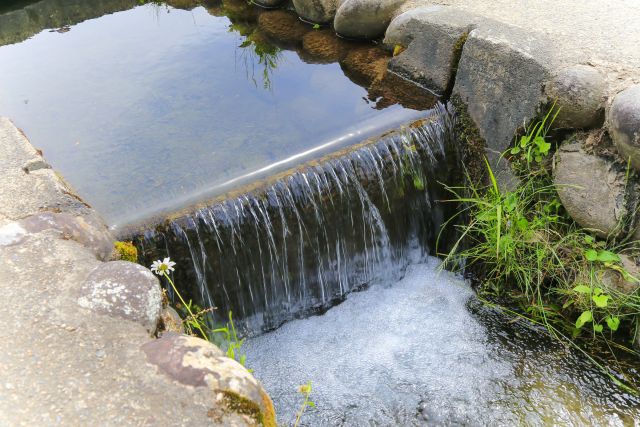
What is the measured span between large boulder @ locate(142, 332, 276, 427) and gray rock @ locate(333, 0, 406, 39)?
11.3 ft

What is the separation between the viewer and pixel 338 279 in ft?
11.7

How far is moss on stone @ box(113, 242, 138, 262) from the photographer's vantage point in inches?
104

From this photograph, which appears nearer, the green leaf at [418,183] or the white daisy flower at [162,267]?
the white daisy flower at [162,267]

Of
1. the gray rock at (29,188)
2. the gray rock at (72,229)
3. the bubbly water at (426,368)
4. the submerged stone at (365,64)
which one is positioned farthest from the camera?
the submerged stone at (365,64)

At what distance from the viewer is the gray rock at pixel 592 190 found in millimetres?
2949

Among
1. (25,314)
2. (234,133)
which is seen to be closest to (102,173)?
(234,133)

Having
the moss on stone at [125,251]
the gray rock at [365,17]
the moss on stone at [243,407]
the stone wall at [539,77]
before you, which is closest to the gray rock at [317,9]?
the gray rock at [365,17]

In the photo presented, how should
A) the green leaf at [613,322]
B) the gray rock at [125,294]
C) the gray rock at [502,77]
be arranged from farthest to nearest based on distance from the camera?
the gray rock at [502,77] < the green leaf at [613,322] < the gray rock at [125,294]


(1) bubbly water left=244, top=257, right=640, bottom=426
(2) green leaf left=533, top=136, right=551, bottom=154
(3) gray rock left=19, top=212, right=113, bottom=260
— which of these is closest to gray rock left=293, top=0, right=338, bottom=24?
(2) green leaf left=533, top=136, right=551, bottom=154

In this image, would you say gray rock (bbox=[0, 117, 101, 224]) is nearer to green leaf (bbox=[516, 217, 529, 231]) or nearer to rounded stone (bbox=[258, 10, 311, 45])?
green leaf (bbox=[516, 217, 529, 231])

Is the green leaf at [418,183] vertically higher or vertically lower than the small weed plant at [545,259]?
higher

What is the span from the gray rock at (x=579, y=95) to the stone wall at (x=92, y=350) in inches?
93.7

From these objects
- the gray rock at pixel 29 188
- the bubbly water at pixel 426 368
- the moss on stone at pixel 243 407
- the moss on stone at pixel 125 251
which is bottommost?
the bubbly water at pixel 426 368

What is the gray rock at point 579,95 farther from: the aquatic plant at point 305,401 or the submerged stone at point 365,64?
the aquatic plant at point 305,401
